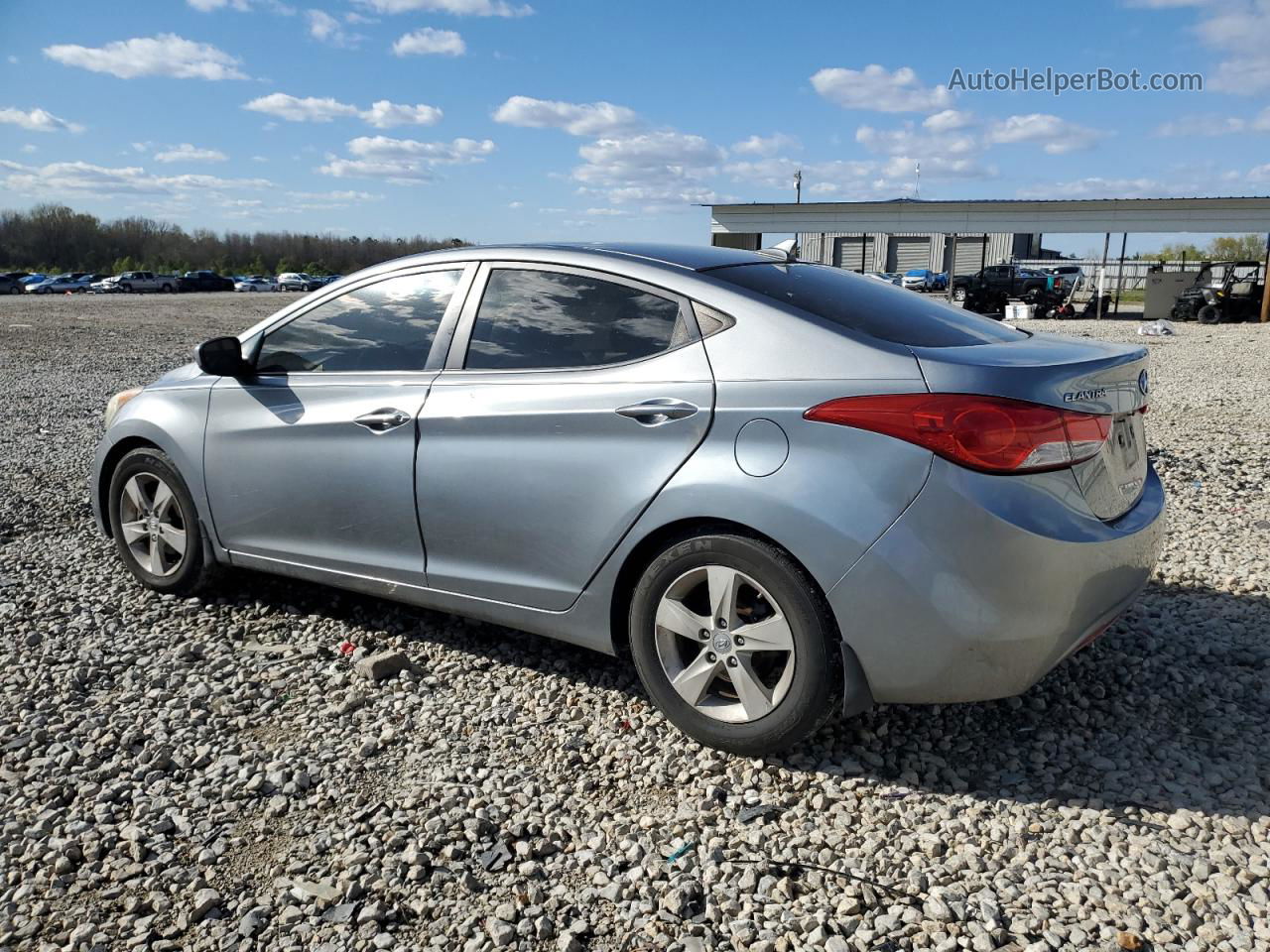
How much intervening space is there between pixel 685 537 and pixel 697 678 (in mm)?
454

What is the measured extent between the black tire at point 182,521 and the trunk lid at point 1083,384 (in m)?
3.27

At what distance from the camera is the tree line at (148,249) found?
9231 centimetres

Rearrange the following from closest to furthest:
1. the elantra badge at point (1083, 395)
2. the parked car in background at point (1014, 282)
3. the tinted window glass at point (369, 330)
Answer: the elantra badge at point (1083, 395) → the tinted window glass at point (369, 330) → the parked car in background at point (1014, 282)

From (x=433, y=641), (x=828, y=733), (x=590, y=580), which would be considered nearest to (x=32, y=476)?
(x=433, y=641)

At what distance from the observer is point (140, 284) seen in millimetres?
67750

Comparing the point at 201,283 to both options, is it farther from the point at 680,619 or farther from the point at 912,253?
the point at 680,619

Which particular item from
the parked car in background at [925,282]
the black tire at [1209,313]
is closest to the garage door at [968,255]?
the parked car in background at [925,282]

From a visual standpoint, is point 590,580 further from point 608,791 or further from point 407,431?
point 407,431

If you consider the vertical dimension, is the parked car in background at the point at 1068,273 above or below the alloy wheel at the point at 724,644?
above

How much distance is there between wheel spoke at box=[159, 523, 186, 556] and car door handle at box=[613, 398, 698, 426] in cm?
246

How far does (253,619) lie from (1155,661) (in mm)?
3783

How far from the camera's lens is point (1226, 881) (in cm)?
256

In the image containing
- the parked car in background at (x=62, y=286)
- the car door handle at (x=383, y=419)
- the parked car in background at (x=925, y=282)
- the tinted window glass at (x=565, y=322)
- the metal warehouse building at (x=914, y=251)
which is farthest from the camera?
the parked car in background at (x=62, y=286)

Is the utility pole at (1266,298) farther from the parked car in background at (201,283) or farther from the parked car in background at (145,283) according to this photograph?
the parked car in background at (201,283)
